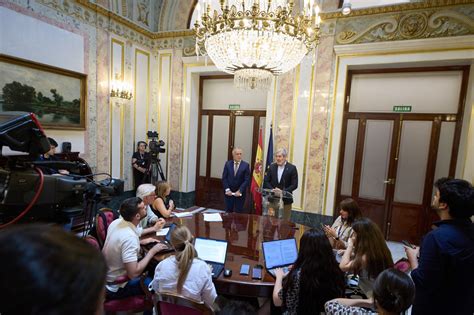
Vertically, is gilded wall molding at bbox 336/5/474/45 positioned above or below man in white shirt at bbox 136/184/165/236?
above

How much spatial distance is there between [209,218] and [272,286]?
1.37 m

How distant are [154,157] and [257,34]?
133 inches

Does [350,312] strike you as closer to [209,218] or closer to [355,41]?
[209,218]

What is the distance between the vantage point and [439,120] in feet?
13.3

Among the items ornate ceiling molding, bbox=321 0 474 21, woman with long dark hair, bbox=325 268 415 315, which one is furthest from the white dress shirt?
woman with long dark hair, bbox=325 268 415 315

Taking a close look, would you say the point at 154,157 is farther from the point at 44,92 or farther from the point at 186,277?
the point at 186,277

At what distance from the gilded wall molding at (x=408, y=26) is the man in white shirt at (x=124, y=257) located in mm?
4024

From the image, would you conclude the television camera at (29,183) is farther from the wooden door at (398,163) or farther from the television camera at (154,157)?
the wooden door at (398,163)

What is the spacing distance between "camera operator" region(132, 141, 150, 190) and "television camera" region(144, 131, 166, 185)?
0.09m

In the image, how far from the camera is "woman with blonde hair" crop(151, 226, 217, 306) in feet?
5.16

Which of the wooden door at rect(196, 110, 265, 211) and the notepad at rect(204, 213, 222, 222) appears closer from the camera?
the notepad at rect(204, 213, 222, 222)

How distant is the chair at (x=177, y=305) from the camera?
138cm

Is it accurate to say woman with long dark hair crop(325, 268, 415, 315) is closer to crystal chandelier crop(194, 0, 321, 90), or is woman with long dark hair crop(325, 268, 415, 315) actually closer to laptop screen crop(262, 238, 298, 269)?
laptop screen crop(262, 238, 298, 269)

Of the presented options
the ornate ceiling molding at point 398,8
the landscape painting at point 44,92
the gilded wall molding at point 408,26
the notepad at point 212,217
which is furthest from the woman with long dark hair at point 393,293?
the landscape painting at point 44,92
